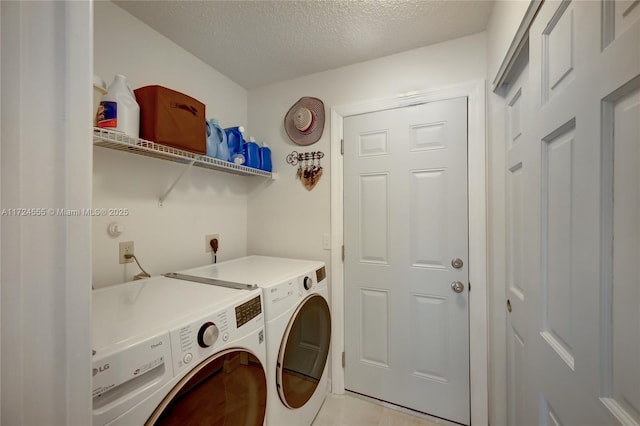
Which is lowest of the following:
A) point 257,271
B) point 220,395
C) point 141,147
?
point 220,395

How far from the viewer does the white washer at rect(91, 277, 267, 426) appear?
62cm

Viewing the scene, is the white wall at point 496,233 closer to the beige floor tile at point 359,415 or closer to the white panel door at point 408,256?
the white panel door at point 408,256

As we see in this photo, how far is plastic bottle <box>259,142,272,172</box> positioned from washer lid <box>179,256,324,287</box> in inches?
28.6

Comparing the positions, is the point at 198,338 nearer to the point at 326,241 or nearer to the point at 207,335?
the point at 207,335

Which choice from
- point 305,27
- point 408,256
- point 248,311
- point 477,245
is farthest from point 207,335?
point 305,27

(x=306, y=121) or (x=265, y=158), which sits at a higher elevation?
(x=306, y=121)

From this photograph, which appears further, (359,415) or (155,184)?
(359,415)

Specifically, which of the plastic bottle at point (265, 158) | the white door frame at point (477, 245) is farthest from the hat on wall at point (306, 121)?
the white door frame at point (477, 245)

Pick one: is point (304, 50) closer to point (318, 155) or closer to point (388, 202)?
point (318, 155)

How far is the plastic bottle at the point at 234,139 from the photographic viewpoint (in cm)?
175

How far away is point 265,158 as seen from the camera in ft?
6.48

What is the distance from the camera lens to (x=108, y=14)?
1277mm

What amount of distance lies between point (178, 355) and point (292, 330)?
62 cm

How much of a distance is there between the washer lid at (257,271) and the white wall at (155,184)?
267mm
